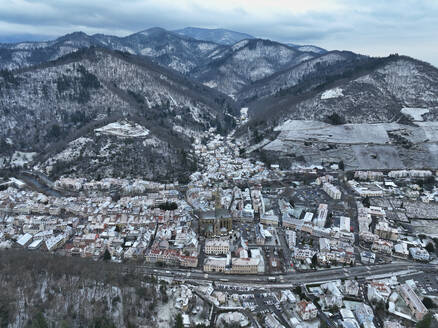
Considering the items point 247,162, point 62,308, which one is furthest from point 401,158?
point 62,308

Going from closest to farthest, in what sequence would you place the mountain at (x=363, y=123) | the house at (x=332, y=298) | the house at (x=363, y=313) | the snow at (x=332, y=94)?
the house at (x=363, y=313)
the house at (x=332, y=298)
the mountain at (x=363, y=123)
the snow at (x=332, y=94)

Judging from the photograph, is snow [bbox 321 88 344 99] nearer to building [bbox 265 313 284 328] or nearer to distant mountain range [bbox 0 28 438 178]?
distant mountain range [bbox 0 28 438 178]

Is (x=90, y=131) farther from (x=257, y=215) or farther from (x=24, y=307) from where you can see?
(x=24, y=307)

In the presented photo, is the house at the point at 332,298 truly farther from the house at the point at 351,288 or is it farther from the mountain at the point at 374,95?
the mountain at the point at 374,95

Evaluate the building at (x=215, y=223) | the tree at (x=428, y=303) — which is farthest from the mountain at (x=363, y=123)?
the tree at (x=428, y=303)

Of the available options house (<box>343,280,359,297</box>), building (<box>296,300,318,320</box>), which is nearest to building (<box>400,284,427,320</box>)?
house (<box>343,280,359,297</box>)

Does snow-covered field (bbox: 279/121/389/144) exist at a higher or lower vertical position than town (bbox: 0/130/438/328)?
higher
